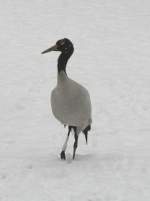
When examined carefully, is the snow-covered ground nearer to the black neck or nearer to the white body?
the white body

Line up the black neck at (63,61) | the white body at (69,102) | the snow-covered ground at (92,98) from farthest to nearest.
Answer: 1. the black neck at (63,61)
2. the white body at (69,102)
3. the snow-covered ground at (92,98)

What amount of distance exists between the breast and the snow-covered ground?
0.79 metres

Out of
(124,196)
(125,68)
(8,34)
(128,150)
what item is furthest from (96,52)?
(124,196)

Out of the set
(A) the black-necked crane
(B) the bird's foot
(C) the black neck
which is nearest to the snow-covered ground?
Result: (B) the bird's foot

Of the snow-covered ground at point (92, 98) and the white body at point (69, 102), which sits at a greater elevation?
the white body at point (69, 102)

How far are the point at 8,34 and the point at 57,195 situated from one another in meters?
17.7

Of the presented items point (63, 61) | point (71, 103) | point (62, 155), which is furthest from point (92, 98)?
point (71, 103)

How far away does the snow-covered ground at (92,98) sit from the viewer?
793cm

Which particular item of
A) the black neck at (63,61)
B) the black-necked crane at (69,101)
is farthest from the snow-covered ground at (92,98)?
the black neck at (63,61)

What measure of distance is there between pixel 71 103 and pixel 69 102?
40mm

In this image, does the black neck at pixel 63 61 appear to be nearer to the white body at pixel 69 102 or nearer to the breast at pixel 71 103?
the white body at pixel 69 102

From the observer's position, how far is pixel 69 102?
8719 millimetres

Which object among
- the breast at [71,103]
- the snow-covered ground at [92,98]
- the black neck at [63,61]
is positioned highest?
the black neck at [63,61]

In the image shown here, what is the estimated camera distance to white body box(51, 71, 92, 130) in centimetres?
874
